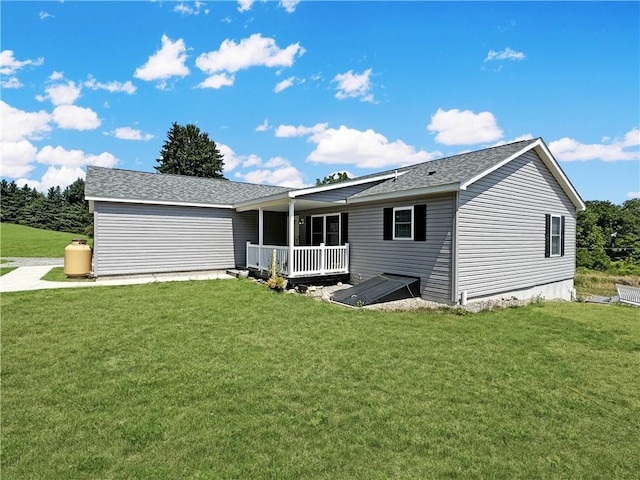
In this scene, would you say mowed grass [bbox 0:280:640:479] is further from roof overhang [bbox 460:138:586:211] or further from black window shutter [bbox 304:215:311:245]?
black window shutter [bbox 304:215:311:245]

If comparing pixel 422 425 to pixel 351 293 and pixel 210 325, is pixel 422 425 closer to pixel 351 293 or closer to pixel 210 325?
pixel 210 325

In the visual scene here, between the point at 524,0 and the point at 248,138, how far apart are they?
19.3 metres

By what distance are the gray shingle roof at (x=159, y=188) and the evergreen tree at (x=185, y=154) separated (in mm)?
30342

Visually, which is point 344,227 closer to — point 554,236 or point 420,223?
point 420,223

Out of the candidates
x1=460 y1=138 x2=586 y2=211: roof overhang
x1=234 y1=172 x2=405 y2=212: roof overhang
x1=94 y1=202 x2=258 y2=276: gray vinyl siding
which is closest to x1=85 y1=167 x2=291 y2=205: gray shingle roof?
x1=94 y1=202 x2=258 y2=276: gray vinyl siding

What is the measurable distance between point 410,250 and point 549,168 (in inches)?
242

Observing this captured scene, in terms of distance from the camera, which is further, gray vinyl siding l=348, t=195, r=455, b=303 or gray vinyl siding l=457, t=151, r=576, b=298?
gray vinyl siding l=457, t=151, r=576, b=298

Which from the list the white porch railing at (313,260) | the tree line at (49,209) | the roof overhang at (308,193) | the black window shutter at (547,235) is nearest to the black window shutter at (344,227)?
the white porch railing at (313,260)

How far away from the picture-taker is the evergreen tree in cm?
4509

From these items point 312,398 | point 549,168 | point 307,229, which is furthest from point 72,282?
point 549,168

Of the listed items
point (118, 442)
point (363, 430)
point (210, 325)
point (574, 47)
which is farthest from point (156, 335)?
point (574, 47)

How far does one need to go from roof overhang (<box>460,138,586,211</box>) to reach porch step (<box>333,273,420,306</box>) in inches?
121

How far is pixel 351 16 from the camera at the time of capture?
11.4m

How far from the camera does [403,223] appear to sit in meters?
10.3
